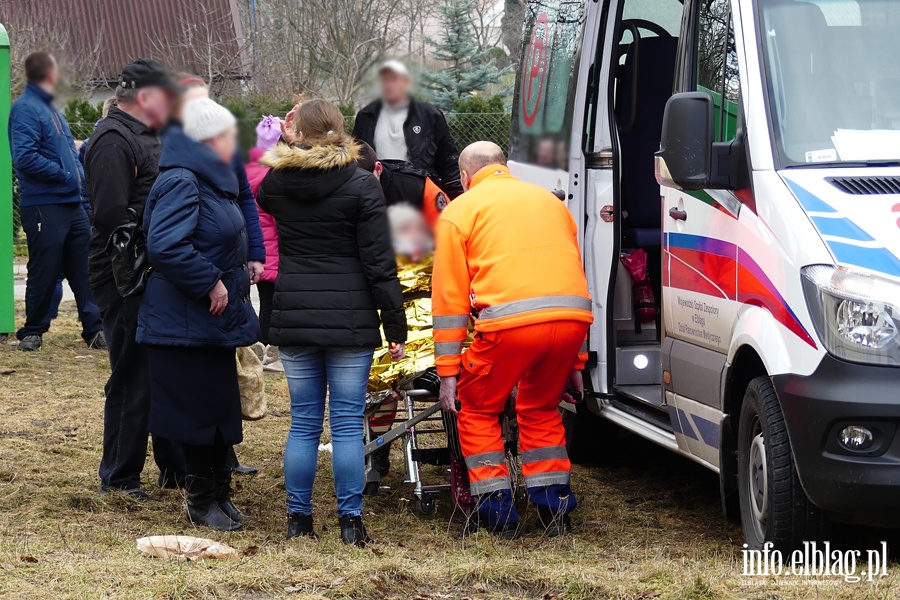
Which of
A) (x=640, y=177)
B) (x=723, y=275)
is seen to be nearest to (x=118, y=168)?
(x=640, y=177)

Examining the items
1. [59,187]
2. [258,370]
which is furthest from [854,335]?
[59,187]

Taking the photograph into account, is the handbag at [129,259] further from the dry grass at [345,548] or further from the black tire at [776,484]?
the black tire at [776,484]

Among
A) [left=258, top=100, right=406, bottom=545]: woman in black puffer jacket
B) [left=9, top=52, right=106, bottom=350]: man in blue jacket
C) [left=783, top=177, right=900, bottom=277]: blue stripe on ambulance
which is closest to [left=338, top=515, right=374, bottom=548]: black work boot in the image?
[left=258, top=100, right=406, bottom=545]: woman in black puffer jacket

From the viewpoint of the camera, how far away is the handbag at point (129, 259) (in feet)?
17.4

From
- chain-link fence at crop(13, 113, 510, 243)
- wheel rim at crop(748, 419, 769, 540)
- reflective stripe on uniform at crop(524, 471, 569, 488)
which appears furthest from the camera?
chain-link fence at crop(13, 113, 510, 243)

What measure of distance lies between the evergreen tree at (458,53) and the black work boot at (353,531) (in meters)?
1.77

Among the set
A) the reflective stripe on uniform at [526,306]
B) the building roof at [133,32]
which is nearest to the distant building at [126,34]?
the building roof at [133,32]

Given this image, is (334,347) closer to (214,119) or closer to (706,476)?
(214,119)

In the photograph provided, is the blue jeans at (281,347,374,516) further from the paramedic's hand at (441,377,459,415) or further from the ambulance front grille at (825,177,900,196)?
the ambulance front grille at (825,177,900,196)

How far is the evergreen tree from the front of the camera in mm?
5039

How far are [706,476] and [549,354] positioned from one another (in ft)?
6.52

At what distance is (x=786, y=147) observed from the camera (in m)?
4.36

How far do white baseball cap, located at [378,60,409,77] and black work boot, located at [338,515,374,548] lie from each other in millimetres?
1991

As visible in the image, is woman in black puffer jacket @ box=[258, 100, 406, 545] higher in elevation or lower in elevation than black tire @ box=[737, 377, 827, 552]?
higher
